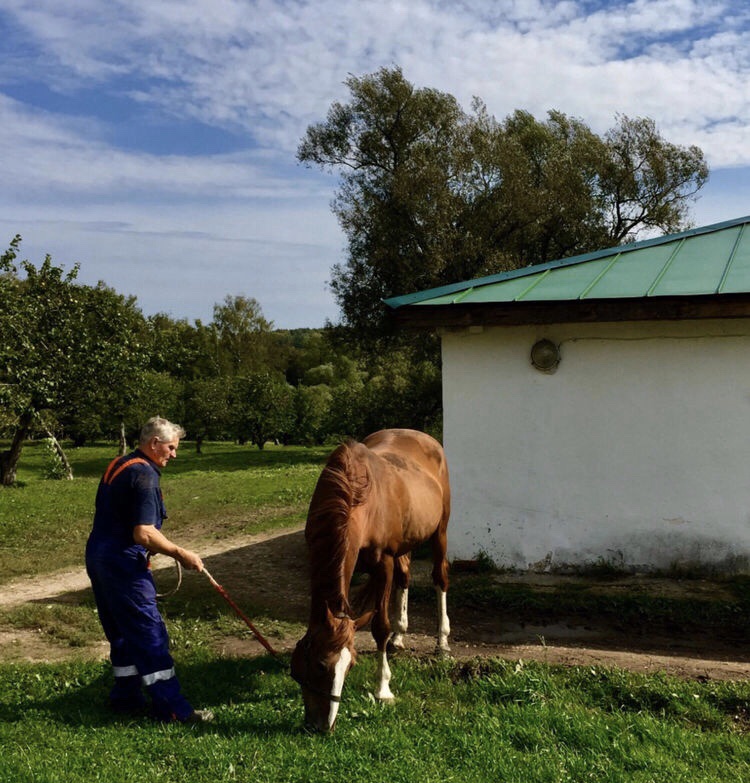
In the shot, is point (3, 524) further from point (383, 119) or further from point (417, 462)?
point (383, 119)

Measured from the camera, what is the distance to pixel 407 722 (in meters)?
4.19

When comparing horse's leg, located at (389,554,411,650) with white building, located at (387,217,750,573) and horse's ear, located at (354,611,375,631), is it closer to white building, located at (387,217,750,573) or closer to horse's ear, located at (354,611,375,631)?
horse's ear, located at (354,611,375,631)

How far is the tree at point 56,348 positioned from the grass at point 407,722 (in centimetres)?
1008

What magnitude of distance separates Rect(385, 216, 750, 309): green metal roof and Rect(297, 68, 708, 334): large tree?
1424 cm

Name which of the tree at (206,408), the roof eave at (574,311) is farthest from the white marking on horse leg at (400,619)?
the tree at (206,408)

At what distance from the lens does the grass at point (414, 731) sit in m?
3.62

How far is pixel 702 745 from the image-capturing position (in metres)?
3.90

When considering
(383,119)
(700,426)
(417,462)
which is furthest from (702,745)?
(383,119)

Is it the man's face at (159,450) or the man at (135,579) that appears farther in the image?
the man's face at (159,450)

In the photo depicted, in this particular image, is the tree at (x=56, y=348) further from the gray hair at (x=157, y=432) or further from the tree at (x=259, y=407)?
the tree at (x=259, y=407)

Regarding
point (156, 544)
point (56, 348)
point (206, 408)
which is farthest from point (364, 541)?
point (206, 408)

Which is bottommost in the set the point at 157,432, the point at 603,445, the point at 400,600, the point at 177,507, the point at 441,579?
the point at 177,507

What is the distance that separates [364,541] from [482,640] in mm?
1988

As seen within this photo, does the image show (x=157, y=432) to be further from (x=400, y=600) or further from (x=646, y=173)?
(x=646, y=173)
